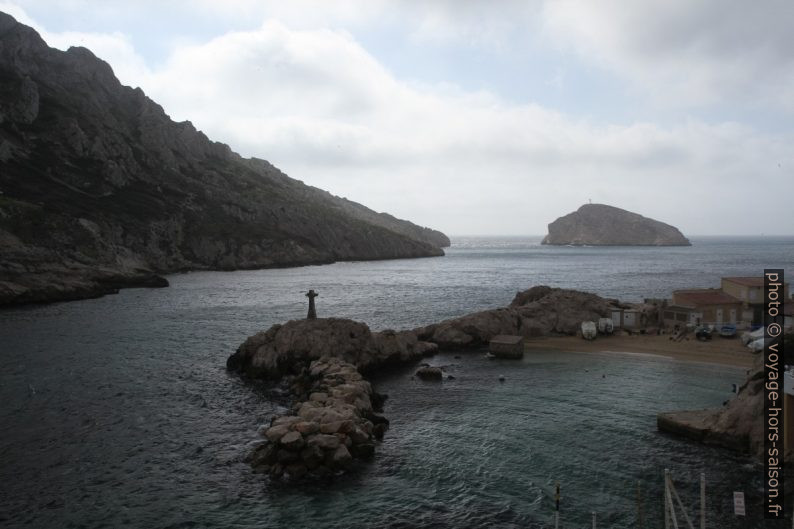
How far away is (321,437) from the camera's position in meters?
29.6

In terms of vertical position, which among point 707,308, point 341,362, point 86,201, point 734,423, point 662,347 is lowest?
point 662,347

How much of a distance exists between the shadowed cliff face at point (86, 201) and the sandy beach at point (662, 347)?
84.1m

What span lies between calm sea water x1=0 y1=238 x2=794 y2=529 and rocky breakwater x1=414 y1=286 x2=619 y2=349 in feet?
15.3

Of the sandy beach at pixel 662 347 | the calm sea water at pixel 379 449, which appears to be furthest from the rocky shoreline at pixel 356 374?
the sandy beach at pixel 662 347

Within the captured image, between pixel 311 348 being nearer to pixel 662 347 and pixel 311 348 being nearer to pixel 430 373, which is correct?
pixel 430 373

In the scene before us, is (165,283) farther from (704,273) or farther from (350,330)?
A: (704,273)

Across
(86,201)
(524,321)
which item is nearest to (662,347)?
(524,321)

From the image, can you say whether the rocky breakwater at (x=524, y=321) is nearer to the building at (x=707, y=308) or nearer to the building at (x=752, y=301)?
the building at (x=707, y=308)

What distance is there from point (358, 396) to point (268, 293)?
80.2m

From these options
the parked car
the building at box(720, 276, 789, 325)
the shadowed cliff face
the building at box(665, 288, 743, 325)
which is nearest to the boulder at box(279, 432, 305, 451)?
the parked car

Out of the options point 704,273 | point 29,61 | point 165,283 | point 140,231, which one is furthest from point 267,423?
point 29,61

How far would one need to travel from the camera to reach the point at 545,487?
2656 cm

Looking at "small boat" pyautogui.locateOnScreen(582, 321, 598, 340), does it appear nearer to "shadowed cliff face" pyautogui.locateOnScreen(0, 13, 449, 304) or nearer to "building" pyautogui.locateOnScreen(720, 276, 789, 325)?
"building" pyautogui.locateOnScreen(720, 276, 789, 325)

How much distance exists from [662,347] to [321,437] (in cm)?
4485
